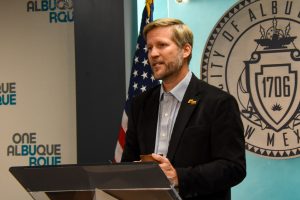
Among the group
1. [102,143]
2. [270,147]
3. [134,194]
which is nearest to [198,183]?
[134,194]

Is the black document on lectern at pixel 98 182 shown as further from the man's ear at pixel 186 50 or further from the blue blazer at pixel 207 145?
the man's ear at pixel 186 50

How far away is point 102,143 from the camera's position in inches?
155

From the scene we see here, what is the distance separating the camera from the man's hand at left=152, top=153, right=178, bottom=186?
6.56 feet

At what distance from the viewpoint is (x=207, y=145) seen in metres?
2.26

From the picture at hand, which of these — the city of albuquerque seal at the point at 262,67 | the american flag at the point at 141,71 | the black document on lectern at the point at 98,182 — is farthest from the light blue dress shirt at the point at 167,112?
the city of albuquerque seal at the point at 262,67

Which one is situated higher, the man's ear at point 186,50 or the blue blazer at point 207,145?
the man's ear at point 186,50

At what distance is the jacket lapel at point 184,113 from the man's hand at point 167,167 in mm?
188

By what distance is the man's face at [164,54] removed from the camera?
7.72 ft

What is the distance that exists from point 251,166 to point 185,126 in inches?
104

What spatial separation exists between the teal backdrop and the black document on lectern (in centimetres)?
289

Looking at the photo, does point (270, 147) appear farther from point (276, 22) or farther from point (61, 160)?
point (61, 160)

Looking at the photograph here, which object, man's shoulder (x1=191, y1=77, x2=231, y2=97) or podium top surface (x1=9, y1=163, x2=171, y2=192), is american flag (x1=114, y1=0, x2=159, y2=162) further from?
podium top surface (x1=9, y1=163, x2=171, y2=192)

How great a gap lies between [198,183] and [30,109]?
2.43 meters

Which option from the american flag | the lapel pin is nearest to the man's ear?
the lapel pin
